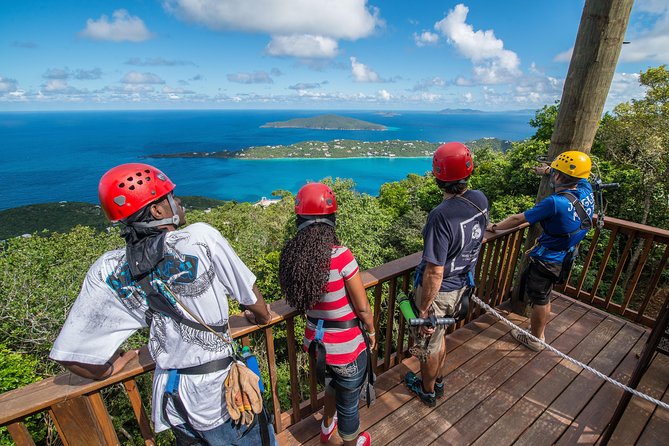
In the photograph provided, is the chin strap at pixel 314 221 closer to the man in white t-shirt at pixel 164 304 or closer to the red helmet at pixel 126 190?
the man in white t-shirt at pixel 164 304

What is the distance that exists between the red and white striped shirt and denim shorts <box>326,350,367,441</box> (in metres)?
0.06

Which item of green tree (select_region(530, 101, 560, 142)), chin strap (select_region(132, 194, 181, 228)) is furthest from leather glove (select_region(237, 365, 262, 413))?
green tree (select_region(530, 101, 560, 142))

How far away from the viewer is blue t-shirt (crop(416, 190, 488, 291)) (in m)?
2.03

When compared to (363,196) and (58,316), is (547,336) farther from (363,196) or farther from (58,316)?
(363,196)

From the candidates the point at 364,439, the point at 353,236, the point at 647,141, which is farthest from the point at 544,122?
the point at 364,439

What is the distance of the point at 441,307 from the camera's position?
92.2 inches

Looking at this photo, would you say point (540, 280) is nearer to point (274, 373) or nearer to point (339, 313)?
point (339, 313)

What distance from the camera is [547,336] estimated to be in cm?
334

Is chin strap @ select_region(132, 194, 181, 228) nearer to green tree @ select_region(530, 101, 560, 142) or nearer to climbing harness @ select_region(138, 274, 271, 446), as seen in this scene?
climbing harness @ select_region(138, 274, 271, 446)

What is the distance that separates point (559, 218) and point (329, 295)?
2009 millimetres

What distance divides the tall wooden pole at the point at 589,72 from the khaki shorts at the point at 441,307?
Result: 173cm

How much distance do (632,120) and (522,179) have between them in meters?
5.03

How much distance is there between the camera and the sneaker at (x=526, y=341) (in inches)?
122

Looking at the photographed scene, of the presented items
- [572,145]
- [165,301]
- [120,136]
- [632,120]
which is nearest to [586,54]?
[572,145]
